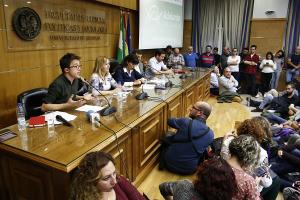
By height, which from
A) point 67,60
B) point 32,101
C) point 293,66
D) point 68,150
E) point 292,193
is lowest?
point 292,193

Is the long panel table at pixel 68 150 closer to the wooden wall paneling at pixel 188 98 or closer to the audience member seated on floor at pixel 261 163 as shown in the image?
the audience member seated on floor at pixel 261 163

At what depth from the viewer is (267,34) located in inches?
284

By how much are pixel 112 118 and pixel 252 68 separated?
5.72 meters

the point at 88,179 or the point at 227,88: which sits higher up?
the point at 88,179

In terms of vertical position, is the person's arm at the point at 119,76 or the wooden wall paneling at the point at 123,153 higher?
the person's arm at the point at 119,76

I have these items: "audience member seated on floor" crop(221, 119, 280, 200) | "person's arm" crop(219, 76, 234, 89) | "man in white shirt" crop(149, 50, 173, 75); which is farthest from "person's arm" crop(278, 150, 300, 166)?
"person's arm" crop(219, 76, 234, 89)

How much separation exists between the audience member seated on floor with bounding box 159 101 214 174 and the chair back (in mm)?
1311

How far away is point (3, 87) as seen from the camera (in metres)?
2.98

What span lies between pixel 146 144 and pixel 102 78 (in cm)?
119

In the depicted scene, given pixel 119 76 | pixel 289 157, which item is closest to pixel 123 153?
pixel 289 157

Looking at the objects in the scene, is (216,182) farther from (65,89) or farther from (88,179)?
(65,89)

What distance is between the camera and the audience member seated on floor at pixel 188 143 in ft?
7.98

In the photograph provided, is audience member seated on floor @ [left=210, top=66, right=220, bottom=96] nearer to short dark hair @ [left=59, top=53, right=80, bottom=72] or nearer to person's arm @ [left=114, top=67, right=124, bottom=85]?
person's arm @ [left=114, top=67, right=124, bottom=85]

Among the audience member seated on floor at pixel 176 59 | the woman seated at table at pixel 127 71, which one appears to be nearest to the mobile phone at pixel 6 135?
the woman seated at table at pixel 127 71
